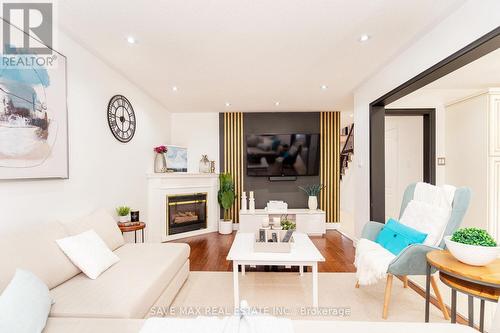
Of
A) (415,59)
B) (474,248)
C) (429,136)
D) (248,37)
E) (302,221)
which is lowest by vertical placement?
(302,221)

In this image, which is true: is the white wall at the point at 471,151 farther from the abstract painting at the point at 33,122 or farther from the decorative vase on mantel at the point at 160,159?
the abstract painting at the point at 33,122

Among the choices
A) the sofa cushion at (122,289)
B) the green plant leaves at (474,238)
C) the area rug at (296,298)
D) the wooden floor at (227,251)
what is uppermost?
the green plant leaves at (474,238)

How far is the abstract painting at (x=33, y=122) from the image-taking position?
175 cm

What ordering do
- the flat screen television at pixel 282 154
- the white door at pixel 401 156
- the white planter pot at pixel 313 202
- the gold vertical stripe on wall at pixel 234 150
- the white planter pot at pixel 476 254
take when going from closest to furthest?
the white planter pot at pixel 476 254 → the white door at pixel 401 156 → the white planter pot at pixel 313 202 → the flat screen television at pixel 282 154 → the gold vertical stripe on wall at pixel 234 150

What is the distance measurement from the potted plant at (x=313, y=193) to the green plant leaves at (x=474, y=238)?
3325 mm

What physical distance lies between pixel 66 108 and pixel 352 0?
8.48 ft

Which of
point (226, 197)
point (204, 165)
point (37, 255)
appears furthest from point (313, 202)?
point (37, 255)

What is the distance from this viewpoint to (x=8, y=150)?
69.1 inches

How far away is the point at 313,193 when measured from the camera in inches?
199

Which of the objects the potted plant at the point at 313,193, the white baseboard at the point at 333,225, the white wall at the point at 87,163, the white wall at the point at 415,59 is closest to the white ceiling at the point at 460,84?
the white wall at the point at 415,59

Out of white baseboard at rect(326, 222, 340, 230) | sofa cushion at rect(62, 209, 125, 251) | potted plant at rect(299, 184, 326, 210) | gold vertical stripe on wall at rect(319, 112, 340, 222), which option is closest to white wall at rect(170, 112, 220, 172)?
potted plant at rect(299, 184, 326, 210)

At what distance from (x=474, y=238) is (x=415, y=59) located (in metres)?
1.80

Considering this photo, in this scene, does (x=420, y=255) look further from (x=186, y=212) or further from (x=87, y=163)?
(x=186, y=212)

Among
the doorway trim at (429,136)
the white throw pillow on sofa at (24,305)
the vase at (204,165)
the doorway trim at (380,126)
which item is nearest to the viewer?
the white throw pillow on sofa at (24,305)
